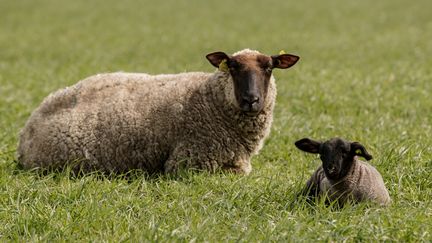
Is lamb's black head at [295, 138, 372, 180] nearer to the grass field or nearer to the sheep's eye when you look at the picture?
the grass field

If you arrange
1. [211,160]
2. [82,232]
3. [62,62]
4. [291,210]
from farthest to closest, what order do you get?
[62,62]
[211,160]
[291,210]
[82,232]

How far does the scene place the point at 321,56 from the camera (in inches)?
678

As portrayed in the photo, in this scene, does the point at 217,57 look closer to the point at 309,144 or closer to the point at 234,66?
the point at 234,66

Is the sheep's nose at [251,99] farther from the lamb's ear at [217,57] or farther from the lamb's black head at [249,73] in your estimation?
the lamb's ear at [217,57]

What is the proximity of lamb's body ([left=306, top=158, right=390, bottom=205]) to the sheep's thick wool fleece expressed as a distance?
5.14 ft

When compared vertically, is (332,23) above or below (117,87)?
below

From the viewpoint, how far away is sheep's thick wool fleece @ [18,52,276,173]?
23.4 feet

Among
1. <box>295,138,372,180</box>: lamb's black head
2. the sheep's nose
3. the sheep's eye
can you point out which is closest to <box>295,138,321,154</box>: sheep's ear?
<box>295,138,372,180</box>: lamb's black head

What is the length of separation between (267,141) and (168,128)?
165cm

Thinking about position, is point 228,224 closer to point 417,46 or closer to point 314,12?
point 417,46

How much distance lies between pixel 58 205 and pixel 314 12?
79.3 feet

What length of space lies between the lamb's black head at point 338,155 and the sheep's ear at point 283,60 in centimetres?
153

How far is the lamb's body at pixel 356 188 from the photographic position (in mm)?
5703

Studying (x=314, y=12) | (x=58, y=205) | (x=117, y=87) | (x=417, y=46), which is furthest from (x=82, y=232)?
(x=314, y=12)
